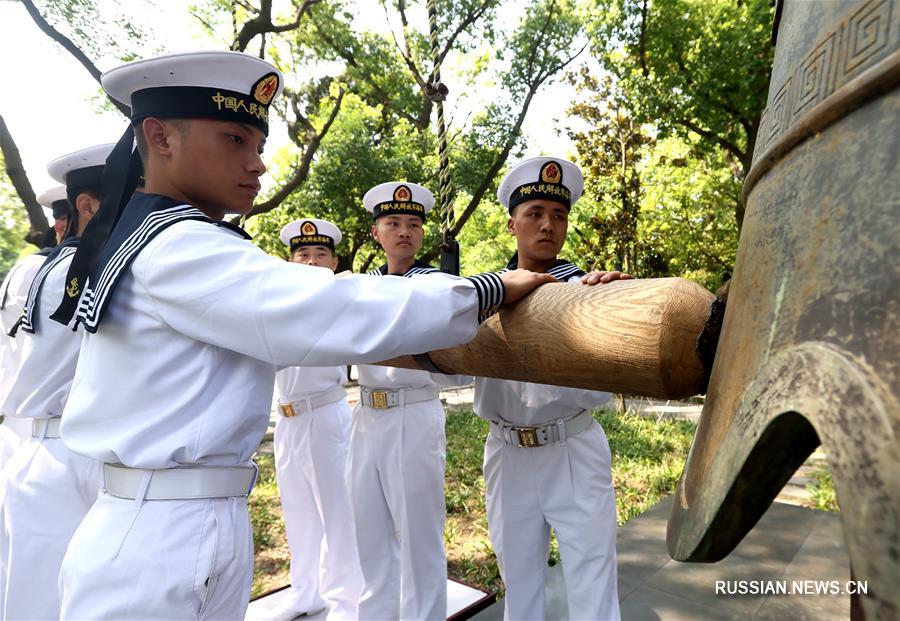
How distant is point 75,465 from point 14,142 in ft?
18.7

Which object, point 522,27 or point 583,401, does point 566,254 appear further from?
point 583,401

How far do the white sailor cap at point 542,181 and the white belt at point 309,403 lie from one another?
182 cm

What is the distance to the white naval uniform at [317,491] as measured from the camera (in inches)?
134

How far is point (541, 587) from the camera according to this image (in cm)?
252

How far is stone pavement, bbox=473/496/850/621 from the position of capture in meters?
3.01

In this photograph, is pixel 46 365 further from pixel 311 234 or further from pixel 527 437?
pixel 311 234

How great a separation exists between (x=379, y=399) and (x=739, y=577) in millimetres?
2604

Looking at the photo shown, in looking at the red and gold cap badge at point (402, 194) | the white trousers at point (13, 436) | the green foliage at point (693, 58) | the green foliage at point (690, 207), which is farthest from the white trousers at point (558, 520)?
the green foliage at point (690, 207)

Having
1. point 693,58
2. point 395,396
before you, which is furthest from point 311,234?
point 693,58

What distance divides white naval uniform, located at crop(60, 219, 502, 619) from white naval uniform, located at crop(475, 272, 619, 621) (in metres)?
1.29

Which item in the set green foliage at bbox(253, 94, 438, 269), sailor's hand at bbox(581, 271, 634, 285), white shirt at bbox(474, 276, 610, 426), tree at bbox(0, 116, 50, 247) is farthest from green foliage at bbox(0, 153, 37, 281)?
sailor's hand at bbox(581, 271, 634, 285)

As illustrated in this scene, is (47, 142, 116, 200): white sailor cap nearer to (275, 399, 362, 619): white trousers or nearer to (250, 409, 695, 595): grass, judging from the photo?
(275, 399, 362, 619): white trousers

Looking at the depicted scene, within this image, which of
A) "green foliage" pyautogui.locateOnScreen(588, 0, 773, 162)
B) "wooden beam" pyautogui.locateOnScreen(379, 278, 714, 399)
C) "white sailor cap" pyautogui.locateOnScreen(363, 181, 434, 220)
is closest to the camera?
"wooden beam" pyautogui.locateOnScreen(379, 278, 714, 399)

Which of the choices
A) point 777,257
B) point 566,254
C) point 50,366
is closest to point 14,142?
point 50,366
